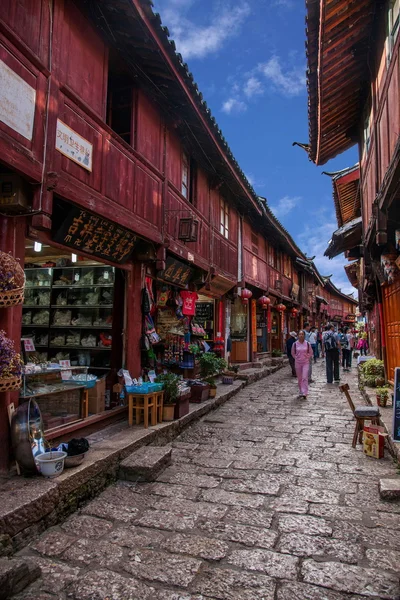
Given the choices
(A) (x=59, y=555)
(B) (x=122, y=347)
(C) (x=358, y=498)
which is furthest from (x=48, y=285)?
(C) (x=358, y=498)

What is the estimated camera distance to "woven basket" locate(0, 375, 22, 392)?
427 centimetres

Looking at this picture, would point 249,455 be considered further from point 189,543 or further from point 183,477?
point 189,543

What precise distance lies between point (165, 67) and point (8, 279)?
540 cm

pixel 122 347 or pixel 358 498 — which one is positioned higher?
pixel 122 347

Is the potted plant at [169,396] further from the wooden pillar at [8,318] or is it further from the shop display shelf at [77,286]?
the wooden pillar at [8,318]

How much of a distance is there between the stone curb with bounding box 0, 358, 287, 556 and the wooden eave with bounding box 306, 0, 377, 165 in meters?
7.54

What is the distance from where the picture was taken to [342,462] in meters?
6.09

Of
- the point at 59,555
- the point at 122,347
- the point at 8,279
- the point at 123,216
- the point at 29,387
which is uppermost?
the point at 123,216

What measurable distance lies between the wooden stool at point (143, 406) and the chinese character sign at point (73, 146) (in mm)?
3996

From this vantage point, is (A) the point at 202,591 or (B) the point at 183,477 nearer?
(A) the point at 202,591

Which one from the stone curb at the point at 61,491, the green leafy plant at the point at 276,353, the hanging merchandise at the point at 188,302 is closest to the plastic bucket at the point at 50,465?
the stone curb at the point at 61,491

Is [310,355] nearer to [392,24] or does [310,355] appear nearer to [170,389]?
[170,389]

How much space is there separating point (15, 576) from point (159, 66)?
7.95m

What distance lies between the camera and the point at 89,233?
6.39 meters
